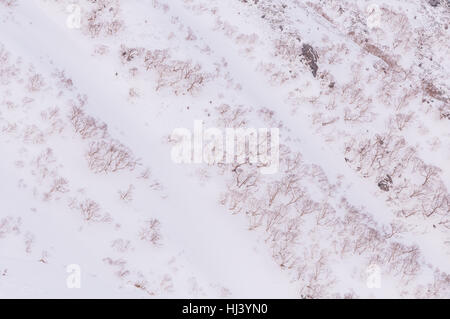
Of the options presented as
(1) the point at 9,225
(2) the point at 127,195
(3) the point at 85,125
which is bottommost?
(2) the point at 127,195

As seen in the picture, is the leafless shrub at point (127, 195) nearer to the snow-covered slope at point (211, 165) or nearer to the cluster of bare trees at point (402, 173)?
the snow-covered slope at point (211, 165)

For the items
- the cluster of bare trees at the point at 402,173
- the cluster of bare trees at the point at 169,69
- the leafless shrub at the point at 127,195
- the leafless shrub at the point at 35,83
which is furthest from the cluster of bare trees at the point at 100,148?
the cluster of bare trees at the point at 402,173

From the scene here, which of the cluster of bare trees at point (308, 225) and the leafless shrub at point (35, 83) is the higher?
the leafless shrub at point (35, 83)

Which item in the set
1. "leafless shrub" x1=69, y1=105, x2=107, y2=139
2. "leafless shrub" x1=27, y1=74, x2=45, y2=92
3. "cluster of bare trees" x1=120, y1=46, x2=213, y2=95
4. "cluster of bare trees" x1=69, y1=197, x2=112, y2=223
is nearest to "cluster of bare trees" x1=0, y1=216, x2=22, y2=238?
"cluster of bare trees" x1=69, y1=197, x2=112, y2=223

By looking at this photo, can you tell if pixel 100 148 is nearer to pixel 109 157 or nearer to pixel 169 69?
pixel 109 157

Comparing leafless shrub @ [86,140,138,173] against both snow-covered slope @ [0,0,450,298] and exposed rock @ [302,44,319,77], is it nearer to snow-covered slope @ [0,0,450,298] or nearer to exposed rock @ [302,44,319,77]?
snow-covered slope @ [0,0,450,298]

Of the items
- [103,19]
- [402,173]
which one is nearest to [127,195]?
[103,19]

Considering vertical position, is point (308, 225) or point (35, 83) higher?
point (35, 83)

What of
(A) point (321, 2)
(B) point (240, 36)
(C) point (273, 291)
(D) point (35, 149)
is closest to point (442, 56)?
(A) point (321, 2)
